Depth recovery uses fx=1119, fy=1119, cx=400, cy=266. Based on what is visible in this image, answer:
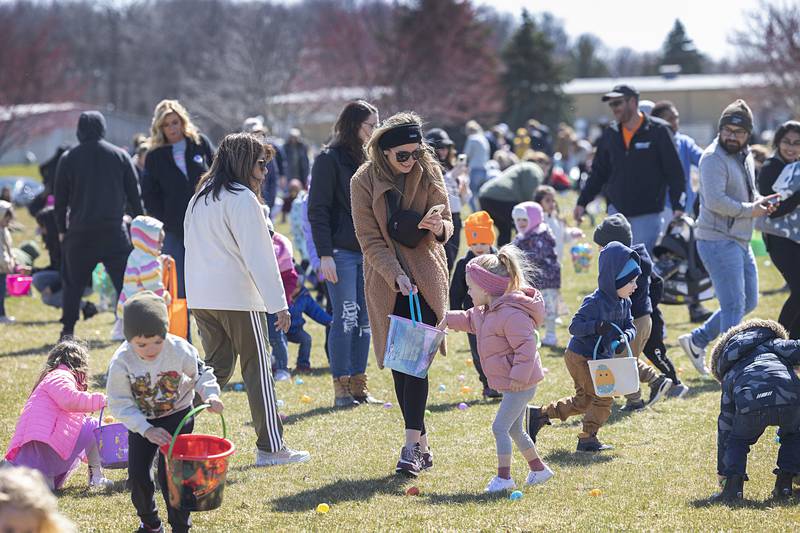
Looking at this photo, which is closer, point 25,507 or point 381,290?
point 25,507

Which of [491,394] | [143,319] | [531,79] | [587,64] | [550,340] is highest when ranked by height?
[587,64]

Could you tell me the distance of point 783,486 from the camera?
554 centimetres

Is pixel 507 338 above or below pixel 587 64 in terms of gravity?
below

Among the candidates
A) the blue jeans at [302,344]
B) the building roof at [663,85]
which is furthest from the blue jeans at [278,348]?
the building roof at [663,85]

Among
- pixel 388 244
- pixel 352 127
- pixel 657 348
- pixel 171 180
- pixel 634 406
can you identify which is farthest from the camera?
pixel 171 180

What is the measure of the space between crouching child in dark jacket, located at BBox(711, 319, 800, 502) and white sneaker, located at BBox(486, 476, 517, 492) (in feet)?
3.39

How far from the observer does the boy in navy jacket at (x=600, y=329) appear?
6527 mm

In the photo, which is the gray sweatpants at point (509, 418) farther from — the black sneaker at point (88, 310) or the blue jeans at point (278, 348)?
the black sneaker at point (88, 310)

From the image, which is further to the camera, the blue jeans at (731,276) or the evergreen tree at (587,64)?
the evergreen tree at (587,64)

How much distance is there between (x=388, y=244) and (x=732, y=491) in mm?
2222

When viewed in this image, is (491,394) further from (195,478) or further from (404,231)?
(195,478)

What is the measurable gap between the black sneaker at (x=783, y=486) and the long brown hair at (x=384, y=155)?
93.3 inches

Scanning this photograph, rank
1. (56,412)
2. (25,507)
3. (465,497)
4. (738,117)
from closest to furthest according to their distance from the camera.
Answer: (25,507)
(465,497)
(56,412)
(738,117)

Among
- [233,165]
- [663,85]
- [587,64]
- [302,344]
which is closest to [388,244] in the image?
[233,165]
